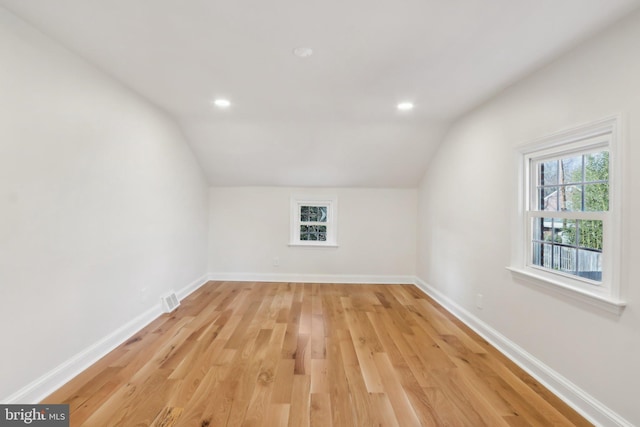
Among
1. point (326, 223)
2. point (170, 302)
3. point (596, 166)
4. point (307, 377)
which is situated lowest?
point (307, 377)

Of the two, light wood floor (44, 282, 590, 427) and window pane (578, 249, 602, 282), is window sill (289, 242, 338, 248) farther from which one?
window pane (578, 249, 602, 282)

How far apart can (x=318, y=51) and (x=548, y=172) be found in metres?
2.08

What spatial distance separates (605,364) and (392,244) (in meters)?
3.44

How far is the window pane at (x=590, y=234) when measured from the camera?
1993 millimetres

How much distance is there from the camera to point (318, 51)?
2.14m

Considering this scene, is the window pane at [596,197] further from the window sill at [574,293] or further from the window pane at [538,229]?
the window sill at [574,293]

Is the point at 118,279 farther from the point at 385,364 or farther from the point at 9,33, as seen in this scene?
the point at 385,364

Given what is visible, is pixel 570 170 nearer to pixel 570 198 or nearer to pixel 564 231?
pixel 570 198

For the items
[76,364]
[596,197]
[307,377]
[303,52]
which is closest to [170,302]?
[76,364]

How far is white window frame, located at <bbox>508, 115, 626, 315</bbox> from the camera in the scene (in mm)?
1751

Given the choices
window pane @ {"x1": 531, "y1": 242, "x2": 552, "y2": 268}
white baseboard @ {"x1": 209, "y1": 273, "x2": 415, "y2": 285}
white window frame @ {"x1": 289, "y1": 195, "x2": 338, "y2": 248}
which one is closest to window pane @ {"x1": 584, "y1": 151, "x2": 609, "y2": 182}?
window pane @ {"x1": 531, "y1": 242, "x2": 552, "y2": 268}

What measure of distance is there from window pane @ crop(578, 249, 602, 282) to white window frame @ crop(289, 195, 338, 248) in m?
3.41

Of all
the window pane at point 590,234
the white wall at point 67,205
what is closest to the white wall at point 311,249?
the white wall at point 67,205

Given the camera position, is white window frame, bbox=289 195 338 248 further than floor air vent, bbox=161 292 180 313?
Yes
